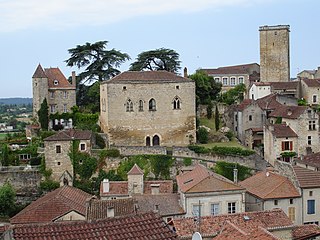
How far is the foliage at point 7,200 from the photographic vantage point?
3872cm

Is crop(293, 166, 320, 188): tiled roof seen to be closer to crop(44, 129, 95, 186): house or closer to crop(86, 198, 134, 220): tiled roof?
crop(86, 198, 134, 220): tiled roof

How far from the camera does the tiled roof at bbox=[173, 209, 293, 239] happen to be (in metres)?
23.1

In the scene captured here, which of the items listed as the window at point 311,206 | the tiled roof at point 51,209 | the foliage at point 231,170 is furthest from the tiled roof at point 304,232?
the foliage at point 231,170

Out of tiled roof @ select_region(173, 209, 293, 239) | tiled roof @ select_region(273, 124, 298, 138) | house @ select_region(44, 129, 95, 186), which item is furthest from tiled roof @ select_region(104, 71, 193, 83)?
tiled roof @ select_region(173, 209, 293, 239)

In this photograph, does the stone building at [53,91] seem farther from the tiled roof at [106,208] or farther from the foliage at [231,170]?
the tiled roof at [106,208]

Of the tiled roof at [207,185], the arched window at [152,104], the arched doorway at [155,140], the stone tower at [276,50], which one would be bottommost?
the tiled roof at [207,185]

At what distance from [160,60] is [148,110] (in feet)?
51.6

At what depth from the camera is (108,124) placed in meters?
47.8

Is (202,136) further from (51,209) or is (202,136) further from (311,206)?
(51,209)

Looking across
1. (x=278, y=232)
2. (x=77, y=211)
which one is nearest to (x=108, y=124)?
(x=77, y=211)

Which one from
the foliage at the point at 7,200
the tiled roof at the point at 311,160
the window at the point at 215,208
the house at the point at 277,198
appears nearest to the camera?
the window at the point at 215,208

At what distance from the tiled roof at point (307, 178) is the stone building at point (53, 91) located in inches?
1164

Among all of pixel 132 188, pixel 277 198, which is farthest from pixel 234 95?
pixel 277 198

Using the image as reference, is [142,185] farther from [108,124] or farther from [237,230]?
[237,230]
